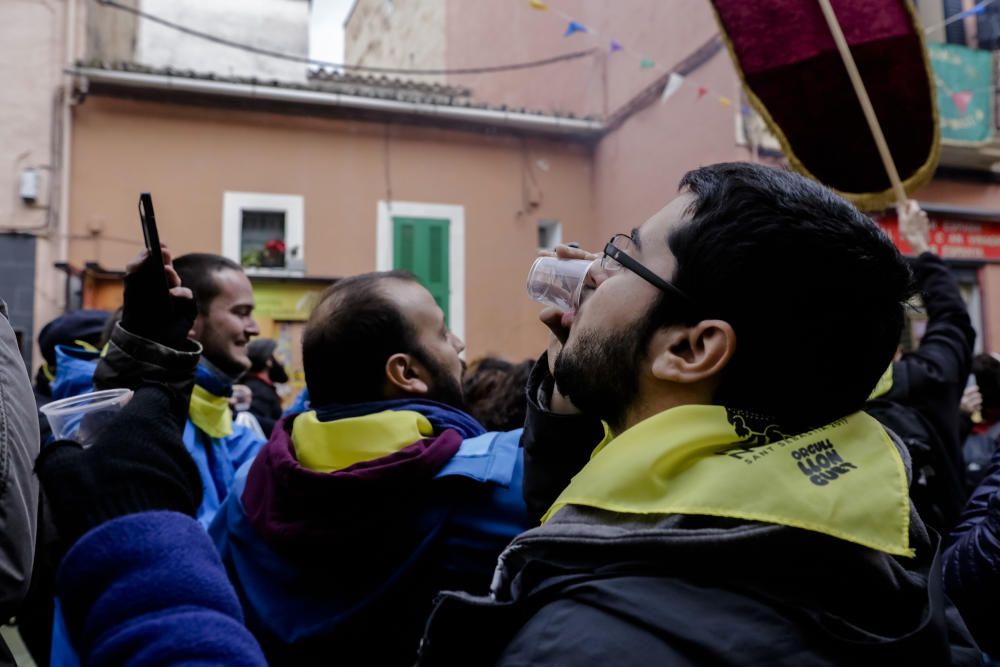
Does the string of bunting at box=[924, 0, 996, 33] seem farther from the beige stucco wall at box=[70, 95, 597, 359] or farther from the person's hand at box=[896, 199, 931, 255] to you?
the person's hand at box=[896, 199, 931, 255]

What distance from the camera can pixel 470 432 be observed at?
1.84m

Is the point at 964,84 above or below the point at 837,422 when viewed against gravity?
above

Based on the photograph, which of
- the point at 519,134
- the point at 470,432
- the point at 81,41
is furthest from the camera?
the point at 519,134

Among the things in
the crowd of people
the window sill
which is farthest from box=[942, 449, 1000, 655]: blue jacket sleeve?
the window sill

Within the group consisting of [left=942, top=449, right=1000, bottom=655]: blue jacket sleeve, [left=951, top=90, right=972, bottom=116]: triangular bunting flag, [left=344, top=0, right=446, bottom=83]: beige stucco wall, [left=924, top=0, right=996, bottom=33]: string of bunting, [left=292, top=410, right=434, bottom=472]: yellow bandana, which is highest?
[left=344, top=0, right=446, bottom=83]: beige stucco wall

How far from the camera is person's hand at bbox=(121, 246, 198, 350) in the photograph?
59.6 inches

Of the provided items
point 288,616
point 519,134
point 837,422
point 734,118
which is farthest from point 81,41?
point 837,422

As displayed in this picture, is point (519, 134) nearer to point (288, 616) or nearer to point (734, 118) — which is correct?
point (734, 118)

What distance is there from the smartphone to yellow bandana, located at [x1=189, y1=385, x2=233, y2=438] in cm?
123

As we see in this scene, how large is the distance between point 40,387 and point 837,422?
346 centimetres

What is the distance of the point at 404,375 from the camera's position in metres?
1.91

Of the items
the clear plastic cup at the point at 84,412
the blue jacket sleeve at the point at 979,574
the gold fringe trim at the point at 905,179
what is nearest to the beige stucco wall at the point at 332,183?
the gold fringe trim at the point at 905,179

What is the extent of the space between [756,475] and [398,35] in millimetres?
18709

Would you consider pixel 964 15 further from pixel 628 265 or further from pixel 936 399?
pixel 628 265
